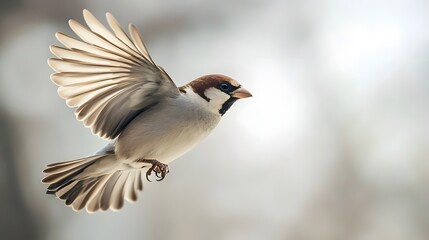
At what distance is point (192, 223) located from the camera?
2328 millimetres

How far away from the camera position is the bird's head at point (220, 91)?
109 centimetres

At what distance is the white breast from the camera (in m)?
1.08

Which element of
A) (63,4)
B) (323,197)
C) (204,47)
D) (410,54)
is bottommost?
(323,197)

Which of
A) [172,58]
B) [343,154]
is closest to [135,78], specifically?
[172,58]

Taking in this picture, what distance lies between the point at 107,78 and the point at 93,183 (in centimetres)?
28

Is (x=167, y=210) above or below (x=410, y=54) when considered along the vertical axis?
below

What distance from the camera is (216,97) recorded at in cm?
111

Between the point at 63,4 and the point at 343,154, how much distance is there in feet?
3.54

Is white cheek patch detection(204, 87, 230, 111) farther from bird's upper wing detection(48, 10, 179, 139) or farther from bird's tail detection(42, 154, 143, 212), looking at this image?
bird's tail detection(42, 154, 143, 212)

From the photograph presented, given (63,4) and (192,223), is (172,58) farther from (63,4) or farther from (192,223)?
(192,223)

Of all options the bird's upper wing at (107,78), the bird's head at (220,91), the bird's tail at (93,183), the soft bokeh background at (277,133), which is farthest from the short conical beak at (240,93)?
the soft bokeh background at (277,133)

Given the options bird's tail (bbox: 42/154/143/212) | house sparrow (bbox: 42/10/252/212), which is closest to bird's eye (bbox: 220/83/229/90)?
house sparrow (bbox: 42/10/252/212)

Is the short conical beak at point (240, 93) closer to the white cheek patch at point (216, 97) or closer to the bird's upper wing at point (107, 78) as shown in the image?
the white cheek patch at point (216, 97)

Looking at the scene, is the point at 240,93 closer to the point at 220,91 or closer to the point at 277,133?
the point at 220,91
